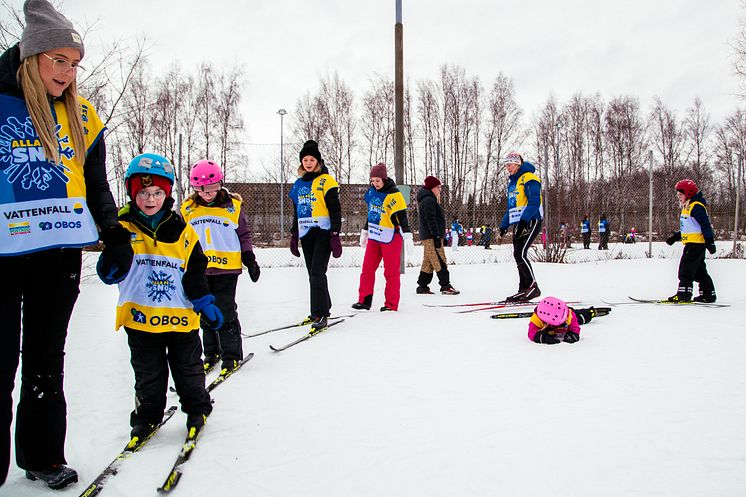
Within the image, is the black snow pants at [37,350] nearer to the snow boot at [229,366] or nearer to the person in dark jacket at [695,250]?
the snow boot at [229,366]

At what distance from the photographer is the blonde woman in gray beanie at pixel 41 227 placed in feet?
5.90

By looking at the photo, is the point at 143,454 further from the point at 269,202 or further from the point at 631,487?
the point at 269,202

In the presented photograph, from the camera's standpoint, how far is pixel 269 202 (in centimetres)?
1549

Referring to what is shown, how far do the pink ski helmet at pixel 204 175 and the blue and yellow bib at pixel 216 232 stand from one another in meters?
0.19

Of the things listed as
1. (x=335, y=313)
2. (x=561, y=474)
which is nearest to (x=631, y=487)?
(x=561, y=474)

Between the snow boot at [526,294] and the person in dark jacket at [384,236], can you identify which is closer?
the person in dark jacket at [384,236]

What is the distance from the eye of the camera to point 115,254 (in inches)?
79.3

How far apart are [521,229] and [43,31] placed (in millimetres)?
5567

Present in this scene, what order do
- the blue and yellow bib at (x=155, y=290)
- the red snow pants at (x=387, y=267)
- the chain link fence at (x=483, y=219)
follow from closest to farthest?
the blue and yellow bib at (x=155, y=290) → the red snow pants at (x=387, y=267) → the chain link fence at (x=483, y=219)

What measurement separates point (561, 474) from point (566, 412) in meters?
0.70

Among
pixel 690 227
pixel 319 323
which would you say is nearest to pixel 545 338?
pixel 319 323

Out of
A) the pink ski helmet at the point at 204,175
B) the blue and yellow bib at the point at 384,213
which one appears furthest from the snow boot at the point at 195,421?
the blue and yellow bib at the point at 384,213

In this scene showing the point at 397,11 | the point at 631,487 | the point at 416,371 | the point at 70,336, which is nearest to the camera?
the point at 631,487

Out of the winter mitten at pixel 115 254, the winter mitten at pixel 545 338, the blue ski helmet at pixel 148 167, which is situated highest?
the blue ski helmet at pixel 148 167
